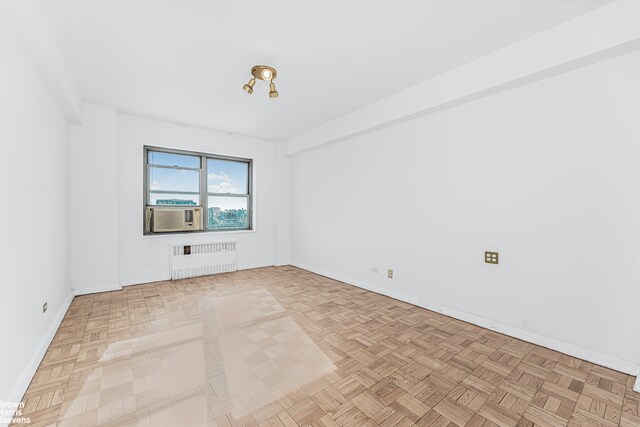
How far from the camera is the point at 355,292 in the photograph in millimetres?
4039

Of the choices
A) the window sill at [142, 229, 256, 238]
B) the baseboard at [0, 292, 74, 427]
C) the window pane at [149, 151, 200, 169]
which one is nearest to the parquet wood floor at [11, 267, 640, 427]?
the baseboard at [0, 292, 74, 427]

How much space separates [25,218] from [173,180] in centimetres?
290

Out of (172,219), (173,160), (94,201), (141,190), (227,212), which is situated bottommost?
(172,219)

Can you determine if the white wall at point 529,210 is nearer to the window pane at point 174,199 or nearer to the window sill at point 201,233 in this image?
the window sill at point 201,233

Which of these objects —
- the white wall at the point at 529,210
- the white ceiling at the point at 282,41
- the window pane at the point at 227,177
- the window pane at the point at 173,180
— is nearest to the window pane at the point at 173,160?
the window pane at the point at 173,180

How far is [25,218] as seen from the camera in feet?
6.59

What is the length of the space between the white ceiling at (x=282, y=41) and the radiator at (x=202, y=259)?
7.80ft

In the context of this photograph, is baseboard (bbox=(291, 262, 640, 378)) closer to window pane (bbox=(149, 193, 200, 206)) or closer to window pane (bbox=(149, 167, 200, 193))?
window pane (bbox=(149, 193, 200, 206))

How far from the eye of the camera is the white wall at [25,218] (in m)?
1.66

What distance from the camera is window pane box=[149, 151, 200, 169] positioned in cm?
462

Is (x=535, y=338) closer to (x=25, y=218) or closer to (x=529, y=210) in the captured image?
(x=529, y=210)

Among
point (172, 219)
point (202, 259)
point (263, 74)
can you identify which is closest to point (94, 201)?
point (172, 219)

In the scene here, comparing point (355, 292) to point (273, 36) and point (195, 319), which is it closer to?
point (195, 319)

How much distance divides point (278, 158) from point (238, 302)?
325cm
